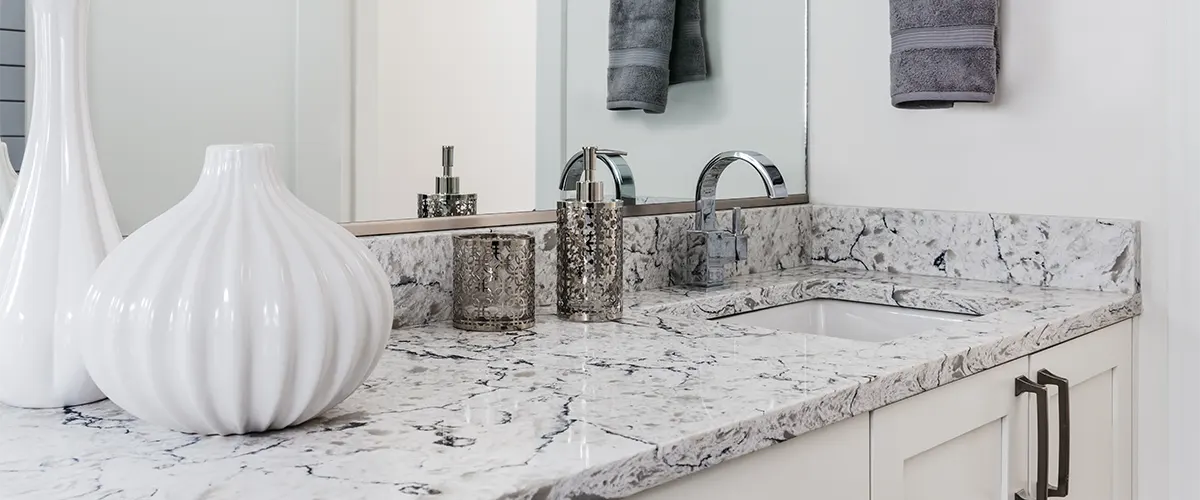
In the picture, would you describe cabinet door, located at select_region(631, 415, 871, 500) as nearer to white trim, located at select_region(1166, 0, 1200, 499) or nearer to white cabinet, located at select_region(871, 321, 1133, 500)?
white cabinet, located at select_region(871, 321, 1133, 500)

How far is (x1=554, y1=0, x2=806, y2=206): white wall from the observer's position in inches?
64.4

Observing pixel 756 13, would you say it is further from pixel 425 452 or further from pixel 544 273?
pixel 425 452

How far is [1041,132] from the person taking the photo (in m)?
1.58

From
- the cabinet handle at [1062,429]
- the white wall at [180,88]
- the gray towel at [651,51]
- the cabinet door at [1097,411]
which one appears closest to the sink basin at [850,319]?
the cabinet door at [1097,411]

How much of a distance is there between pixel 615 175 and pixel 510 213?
0.23 m

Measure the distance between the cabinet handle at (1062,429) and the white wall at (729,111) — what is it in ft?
2.25

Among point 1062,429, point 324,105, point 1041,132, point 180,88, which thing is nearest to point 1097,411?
point 1062,429

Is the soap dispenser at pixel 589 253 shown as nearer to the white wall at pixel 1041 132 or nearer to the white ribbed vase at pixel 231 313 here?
the white ribbed vase at pixel 231 313

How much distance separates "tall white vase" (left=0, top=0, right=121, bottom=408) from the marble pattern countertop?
0.04m

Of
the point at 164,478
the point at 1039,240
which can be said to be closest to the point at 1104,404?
the point at 1039,240

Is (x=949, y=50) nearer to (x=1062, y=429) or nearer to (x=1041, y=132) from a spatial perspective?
(x=1041, y=132)

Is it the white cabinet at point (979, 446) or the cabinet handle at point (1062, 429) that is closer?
the white cabinet at point (979, 446)

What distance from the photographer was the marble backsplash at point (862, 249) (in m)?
1.22

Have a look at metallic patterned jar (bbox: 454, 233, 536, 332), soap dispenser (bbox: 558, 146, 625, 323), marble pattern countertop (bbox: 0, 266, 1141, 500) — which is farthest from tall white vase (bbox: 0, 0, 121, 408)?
soap dispenser (bbox: 558, 146, 625, 323)
